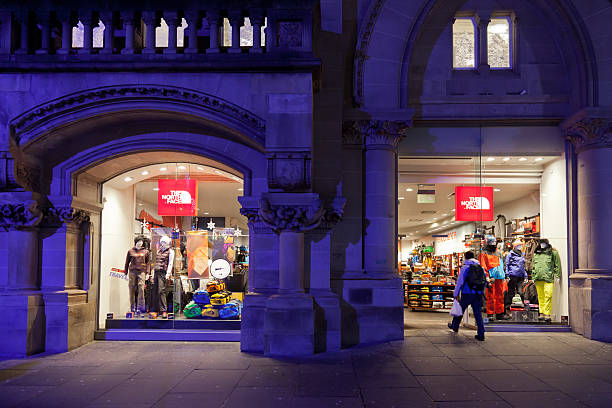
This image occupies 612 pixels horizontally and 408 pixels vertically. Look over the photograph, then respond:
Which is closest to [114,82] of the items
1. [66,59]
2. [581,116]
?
[66,59]

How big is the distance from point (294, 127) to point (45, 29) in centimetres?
494

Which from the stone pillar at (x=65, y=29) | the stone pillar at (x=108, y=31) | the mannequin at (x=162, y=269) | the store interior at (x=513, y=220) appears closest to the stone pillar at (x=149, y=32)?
the stone pillar at (x=108, y=31)

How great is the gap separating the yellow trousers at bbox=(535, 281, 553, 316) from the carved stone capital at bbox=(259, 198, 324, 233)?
655 centimetres

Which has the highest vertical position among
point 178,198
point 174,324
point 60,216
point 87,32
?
point 87,32

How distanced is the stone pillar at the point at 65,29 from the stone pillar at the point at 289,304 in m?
4.53

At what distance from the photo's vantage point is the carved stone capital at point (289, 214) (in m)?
9.67

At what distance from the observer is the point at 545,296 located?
12.9m

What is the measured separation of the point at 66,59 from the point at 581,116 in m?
10.6

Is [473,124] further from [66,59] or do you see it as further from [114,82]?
[66,59]

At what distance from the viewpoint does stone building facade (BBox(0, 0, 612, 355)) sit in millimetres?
9664

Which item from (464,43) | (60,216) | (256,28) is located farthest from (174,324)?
(464,43)

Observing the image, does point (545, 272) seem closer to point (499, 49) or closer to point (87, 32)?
point (499, 49)

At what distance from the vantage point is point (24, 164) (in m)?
10.1

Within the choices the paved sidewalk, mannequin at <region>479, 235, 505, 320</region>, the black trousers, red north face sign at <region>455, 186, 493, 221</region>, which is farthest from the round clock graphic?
mannequin at <region>479, 235, 505, 320</region>
